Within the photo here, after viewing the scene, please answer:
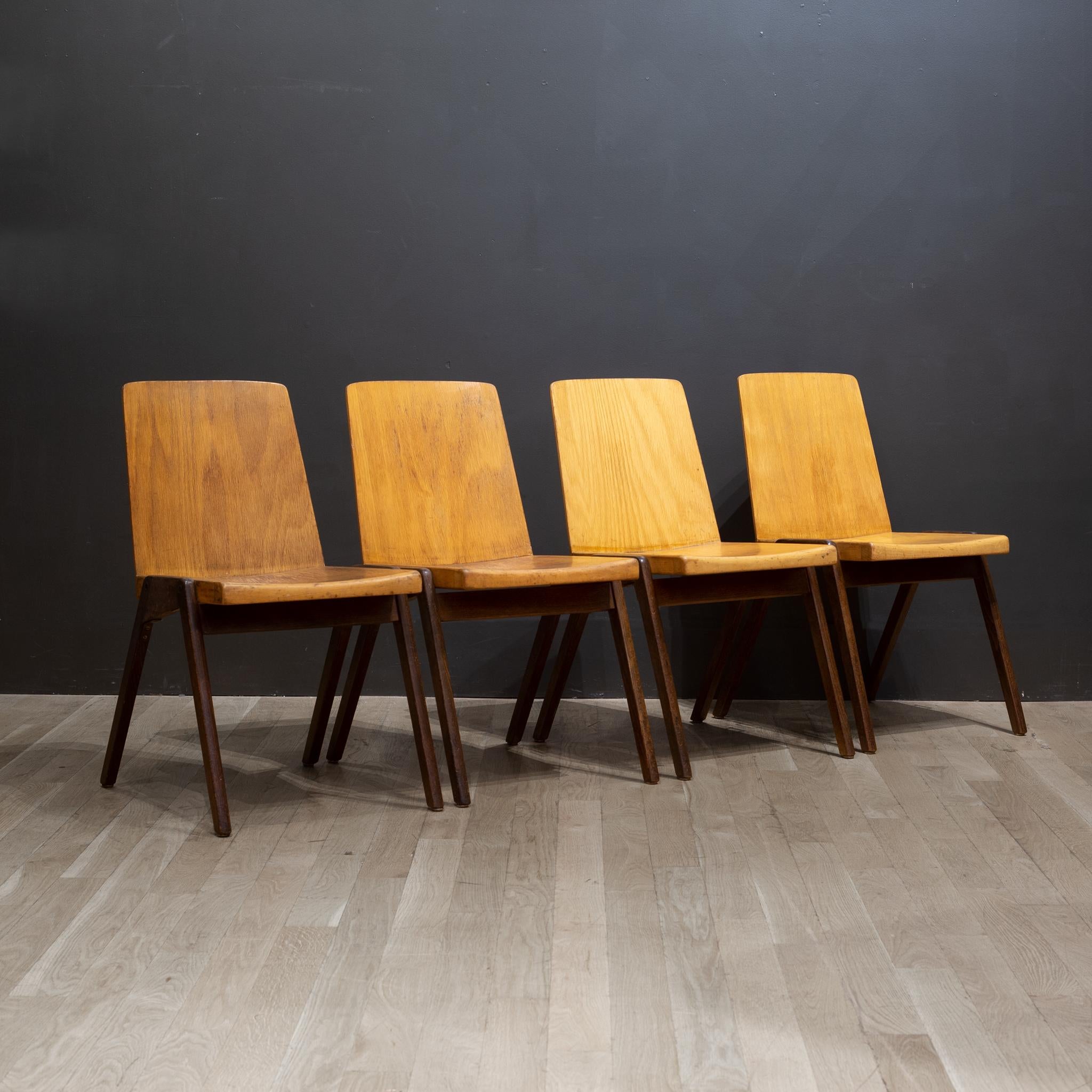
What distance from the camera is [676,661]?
3.36 meters

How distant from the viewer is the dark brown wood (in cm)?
234

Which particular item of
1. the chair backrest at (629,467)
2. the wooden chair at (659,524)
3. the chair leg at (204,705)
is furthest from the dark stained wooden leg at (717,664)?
the chair leg at (204,705)

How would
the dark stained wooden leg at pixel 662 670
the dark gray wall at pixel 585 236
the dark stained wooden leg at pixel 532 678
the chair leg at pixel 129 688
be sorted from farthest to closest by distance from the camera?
the dark gray wall at pixel 585 236 < the dark stained wooden leg at pixel 532 678 < the dark stained wooden leg at pixel 662 670 < the chair leg at pixel 129 688

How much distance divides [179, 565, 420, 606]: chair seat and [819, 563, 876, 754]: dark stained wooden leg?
102cm

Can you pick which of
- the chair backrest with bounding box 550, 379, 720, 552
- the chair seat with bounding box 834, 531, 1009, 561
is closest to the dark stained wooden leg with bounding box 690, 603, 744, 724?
the chair backrest with bounding box 550, 379, 720, 552

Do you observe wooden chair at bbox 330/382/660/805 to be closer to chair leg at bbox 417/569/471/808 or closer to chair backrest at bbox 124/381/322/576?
chair leg at bbox 417/569/471/808

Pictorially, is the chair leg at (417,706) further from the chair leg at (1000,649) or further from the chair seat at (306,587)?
the chair leg at (1000,649)

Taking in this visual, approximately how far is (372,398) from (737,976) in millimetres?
1588

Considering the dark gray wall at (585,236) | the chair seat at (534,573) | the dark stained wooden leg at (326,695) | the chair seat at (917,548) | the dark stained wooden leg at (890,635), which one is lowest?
the dark stained wooden leg at (890,635)

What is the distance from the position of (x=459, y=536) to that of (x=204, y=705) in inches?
30.1

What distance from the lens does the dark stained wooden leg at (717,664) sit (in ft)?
9.95

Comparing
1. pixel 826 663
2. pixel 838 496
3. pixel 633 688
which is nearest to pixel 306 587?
pixel 633 688

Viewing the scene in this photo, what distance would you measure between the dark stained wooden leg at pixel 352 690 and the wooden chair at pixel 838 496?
1.03 metres

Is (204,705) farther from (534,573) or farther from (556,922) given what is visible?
(556,922)
